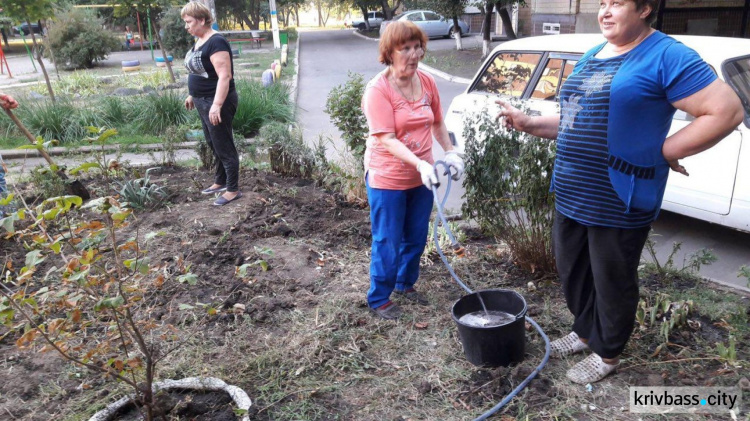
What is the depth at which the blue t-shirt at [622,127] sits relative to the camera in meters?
2.25

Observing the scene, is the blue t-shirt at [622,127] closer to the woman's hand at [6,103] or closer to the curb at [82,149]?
the woman's hand at [6,103]

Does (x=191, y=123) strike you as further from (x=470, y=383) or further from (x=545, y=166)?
(x=470, y=383)

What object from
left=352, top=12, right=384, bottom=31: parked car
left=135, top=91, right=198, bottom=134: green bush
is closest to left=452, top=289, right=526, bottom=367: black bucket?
left=135, top=91, right=198, bottom=134: green bush

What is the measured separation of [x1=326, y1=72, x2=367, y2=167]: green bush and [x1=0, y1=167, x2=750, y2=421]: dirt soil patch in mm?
1274

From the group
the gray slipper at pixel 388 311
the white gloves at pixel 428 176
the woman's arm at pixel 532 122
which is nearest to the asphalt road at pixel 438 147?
the woman's arm at pixel 532 122

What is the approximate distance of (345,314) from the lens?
12.1 ft

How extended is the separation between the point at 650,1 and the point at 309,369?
2.38m

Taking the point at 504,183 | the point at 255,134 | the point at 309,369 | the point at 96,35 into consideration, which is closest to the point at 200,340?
the point at 309,369

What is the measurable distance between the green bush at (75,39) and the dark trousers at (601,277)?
24.1m

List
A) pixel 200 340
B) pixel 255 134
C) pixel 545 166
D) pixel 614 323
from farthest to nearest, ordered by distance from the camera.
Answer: pixel 255 134, pixel 545 166, pixel 200 340, pixel 614 323

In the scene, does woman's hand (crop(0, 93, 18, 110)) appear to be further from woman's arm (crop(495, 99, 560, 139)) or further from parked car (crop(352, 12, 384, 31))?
parked car (crop(352, 12, 384, 31))

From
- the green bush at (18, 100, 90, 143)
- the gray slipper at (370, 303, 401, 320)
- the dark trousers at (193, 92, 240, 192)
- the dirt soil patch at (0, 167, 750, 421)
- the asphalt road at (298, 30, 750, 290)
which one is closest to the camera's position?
the dirt soil patch at (0, 167, 750, 421)

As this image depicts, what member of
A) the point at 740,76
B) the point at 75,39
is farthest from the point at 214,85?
the point at 75,39

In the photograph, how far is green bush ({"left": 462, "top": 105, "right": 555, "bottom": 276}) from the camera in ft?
12.5
